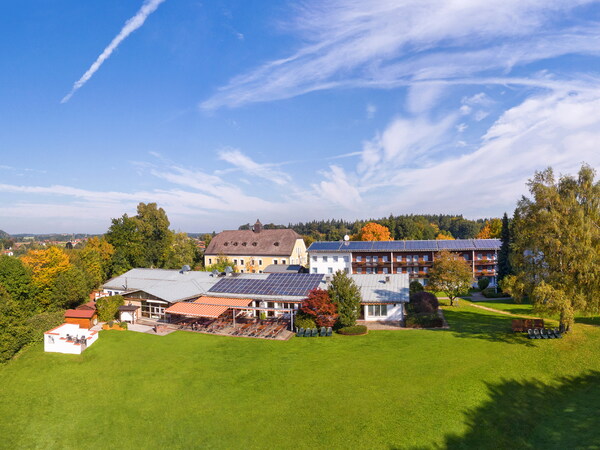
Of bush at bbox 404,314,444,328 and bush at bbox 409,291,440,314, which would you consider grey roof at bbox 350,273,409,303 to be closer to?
bush at bbox 409,291,440,314

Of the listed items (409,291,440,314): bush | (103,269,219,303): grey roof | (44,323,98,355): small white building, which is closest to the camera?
(44,323,98,355): small white building

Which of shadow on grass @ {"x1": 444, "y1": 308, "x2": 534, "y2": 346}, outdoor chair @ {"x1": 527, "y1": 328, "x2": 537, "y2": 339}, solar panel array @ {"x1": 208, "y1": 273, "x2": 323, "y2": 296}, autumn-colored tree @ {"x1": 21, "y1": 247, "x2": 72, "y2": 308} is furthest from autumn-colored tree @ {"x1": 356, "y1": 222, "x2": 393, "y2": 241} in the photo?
autumn-colored tree @ {"x1": 21, "y1": 247, "x2": 72, "y2": 308}

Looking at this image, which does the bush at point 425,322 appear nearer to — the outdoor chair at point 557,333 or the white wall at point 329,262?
the outdoor chair at point 557,333

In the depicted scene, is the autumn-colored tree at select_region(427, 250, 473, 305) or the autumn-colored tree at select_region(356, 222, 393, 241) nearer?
the autumn-colored tree at select_region(427, 250, 473, 305)

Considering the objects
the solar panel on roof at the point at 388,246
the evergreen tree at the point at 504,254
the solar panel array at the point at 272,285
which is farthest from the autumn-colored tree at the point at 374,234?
the solar panel array at the point at 272,285

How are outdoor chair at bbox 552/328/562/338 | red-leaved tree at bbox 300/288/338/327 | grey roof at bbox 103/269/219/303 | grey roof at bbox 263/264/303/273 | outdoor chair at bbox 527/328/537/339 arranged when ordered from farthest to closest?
grey roof at bbox 263/264/303/273, grey roof at bbox 103/269/219/303, red-leaved tree at bbox 300/288/338/327, outdoor chair at bbox 527/328/537/339, outdoor chair at bbox 552/328/562/338

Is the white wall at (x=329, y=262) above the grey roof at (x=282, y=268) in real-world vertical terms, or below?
above

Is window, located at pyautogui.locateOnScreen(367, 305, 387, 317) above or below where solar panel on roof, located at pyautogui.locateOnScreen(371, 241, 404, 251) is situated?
below
